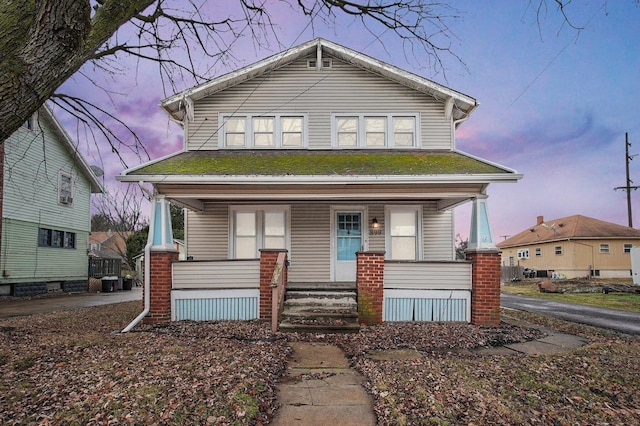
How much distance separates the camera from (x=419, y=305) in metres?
9.27

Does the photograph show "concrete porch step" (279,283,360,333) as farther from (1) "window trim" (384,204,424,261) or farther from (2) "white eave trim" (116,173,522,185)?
(2) "white eave trim" (116,173,522,185)

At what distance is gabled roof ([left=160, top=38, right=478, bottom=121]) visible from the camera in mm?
11281

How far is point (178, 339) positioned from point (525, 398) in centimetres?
534

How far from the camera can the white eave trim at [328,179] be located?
29.5ft

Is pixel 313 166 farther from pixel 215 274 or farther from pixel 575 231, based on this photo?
pixel 575 231

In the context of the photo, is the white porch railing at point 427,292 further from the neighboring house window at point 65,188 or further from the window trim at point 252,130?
the neighboring house window at point 65,188

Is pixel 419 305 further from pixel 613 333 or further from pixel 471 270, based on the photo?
pixel 613 333

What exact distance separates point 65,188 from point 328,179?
17.0 m

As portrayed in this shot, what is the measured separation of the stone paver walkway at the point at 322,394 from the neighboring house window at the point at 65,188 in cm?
1841

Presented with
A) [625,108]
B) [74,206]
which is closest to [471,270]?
[625,108]

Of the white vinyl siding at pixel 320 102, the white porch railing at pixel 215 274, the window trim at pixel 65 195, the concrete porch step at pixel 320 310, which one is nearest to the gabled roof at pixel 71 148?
the window trim at pixel 65 195

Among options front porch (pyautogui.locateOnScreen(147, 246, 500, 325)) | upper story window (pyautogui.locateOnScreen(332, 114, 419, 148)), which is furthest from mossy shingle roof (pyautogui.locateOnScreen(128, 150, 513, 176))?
front porch (pyautogui.locateOnScreen(147, 246, 500, 325))

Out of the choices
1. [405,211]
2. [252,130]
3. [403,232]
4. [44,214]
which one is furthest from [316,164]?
[44,214]

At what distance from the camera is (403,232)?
11.6 m
